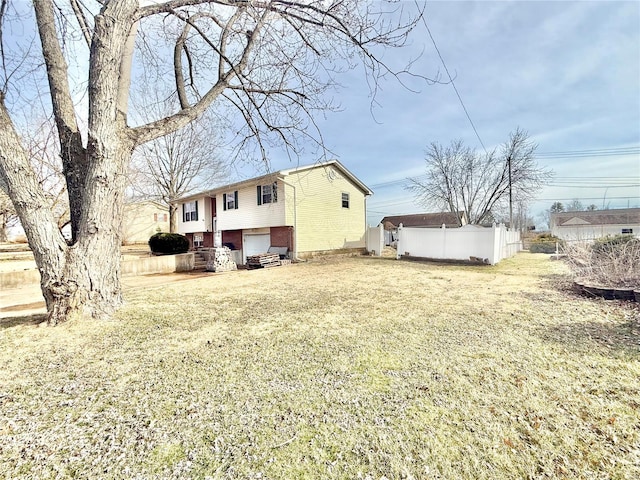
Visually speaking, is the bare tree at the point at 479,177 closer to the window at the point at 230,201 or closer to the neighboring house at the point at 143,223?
the window at the point at 230,201

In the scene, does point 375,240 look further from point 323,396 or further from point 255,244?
point 323,396

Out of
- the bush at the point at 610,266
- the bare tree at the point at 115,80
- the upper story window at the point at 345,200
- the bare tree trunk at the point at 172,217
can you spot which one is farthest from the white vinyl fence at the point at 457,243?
the bare tree trunk at the point at 172,217

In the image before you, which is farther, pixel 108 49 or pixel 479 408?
pixel 108 49

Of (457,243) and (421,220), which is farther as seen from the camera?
(421,220)

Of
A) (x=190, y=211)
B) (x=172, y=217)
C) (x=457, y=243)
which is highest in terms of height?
(x=190, y=211)

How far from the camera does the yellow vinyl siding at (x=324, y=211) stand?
1431 cm

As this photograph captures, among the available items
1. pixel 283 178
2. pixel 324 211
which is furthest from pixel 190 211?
pixel 324 211

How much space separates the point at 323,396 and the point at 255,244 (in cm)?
1470

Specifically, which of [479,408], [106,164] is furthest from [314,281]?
[479,408]

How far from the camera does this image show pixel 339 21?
4.69 m

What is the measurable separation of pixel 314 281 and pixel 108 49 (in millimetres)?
6356

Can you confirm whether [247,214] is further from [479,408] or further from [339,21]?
[479,408]

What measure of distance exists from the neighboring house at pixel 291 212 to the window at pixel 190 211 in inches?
29.6

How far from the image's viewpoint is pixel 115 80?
13.0 ft
